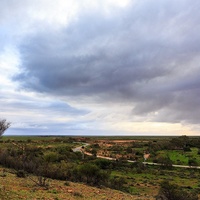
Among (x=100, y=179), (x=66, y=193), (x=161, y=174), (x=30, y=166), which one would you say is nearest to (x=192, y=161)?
(x=161, y=174)

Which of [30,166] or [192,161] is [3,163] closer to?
[30,166]

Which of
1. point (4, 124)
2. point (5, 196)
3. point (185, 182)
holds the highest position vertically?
point (4, 124)

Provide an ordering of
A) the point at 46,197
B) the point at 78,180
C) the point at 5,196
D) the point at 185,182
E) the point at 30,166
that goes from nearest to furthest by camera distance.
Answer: the point at 5,196 → the point at 46,197 → the point at 78,180 → the point at 30,166 → the point at 185,182

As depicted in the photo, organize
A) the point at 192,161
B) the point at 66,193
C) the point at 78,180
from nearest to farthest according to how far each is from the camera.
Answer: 1. the point at 66,193
2. the point at 78,180
3. the point at 192,161

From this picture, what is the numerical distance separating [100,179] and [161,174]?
58.6 feet

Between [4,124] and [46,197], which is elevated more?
[4,124]

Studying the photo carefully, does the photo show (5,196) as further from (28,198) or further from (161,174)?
(161,174)

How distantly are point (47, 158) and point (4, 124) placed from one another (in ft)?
39.7

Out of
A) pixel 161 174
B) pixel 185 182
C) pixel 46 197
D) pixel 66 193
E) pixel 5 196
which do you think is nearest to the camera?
pixel 5 196

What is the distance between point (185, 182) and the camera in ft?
117

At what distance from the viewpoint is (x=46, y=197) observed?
51.8ft

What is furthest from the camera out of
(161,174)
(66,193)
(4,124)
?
(4,124)

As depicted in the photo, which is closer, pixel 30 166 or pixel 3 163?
pixel 30 166

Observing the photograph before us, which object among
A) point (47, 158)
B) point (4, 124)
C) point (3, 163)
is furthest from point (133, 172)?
point (4, 124)
